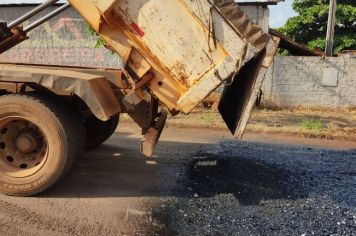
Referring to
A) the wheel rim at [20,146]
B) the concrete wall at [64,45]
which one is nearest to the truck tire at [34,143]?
the wheel rim at [20,146]

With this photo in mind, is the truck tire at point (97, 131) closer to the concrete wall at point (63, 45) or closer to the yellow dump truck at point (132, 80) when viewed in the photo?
the yellow dump truck at point (132, 80)

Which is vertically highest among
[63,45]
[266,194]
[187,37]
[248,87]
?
[187,37]

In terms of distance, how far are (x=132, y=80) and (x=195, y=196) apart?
1.51 m

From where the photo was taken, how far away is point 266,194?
4785 mm

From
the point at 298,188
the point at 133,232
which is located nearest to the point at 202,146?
the point at 298,188

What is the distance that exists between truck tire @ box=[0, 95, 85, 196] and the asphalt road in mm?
220

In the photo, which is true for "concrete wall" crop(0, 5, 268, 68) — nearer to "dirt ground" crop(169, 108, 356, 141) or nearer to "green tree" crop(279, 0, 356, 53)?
"dirt ground" crop(169, 108, 356, 141)

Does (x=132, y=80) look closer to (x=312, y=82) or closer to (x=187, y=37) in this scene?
(x=187, y=37)

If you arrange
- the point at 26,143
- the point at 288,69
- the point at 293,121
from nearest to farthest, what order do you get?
the point at 26,143 → the point at 293,121 → the point at 288,69

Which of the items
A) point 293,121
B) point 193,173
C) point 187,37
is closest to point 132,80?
point 187,37

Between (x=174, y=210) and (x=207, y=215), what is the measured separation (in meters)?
0.36

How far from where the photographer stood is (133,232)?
12.3 feet

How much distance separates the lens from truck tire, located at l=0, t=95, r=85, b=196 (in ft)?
14.2

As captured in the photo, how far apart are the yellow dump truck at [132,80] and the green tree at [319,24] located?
16.6m
